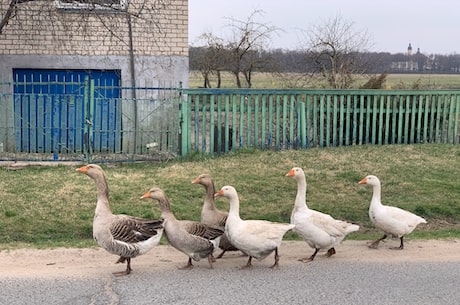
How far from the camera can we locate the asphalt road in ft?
18.9

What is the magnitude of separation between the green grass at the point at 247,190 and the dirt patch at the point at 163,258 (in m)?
0.48

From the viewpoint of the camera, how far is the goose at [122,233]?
6332 mm

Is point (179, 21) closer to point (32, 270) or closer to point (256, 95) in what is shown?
point (256, 95)

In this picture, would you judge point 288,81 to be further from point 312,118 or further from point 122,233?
point 122,233

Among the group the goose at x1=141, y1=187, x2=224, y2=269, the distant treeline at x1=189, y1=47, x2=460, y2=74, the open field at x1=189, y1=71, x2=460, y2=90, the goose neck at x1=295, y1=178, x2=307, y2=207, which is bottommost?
the goose at x1=141, y1=187, x2=224, y2=269

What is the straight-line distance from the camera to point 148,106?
14914mm

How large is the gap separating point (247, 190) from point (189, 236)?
4.21 metres

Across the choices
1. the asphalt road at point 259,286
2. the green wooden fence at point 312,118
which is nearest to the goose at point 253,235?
the asphalt road at point 259,286

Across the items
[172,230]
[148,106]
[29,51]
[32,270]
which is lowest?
[32,270]

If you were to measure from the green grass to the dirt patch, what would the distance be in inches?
18.7

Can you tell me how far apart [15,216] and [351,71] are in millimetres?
13003

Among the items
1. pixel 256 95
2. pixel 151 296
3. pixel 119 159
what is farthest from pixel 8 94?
pixel 151 296

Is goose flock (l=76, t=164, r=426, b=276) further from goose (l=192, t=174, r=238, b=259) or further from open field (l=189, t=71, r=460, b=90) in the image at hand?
open field (l=189, t=71, r=460, b=90)

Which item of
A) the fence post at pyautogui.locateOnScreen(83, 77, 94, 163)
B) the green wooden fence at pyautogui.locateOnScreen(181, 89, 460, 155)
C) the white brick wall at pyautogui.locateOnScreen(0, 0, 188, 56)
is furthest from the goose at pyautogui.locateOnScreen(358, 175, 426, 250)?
the white brick wall at pyautogui.locateOnScreen(0, 0, 188, 56)
